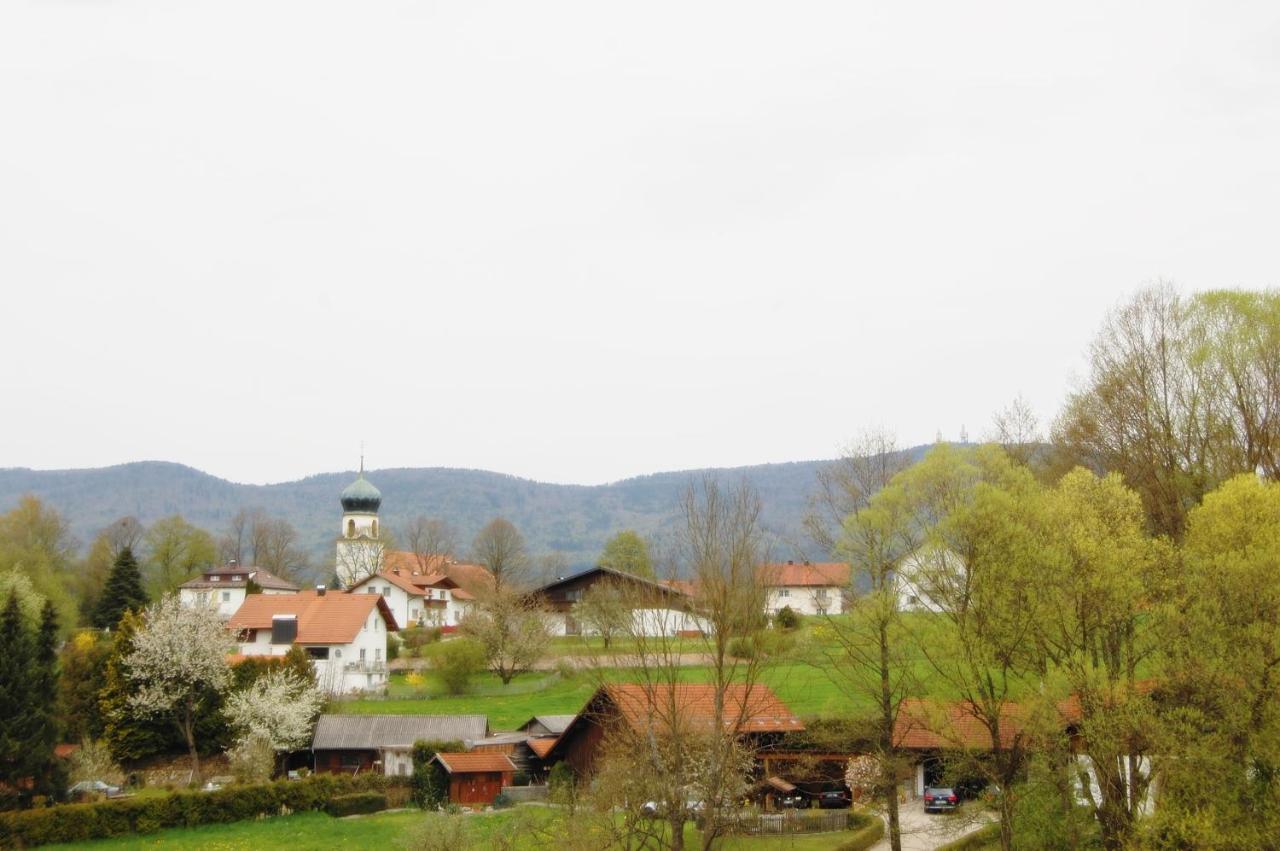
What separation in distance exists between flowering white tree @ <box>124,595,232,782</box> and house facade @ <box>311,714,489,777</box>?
16.4ft

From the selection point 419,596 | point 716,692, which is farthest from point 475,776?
point 419,596

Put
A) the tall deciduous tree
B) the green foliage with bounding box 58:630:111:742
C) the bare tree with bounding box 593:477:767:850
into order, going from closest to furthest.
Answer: the bare tree with bounding box 593:477:767:850 → the green foliage with bounding box 58:630:111:742 → the tall deciduous tree

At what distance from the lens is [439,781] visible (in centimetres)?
3709

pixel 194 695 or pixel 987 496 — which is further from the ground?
pixel 987 496

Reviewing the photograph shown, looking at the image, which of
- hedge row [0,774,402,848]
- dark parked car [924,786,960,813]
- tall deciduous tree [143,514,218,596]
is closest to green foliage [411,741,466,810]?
hedge row [0,774,402,848]

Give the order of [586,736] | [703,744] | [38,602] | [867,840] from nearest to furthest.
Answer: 1. [703,744]
2. [867,840]
3. [586,736]
4. [38,602]

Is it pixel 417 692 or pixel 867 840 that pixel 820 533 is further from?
pixel 417 692

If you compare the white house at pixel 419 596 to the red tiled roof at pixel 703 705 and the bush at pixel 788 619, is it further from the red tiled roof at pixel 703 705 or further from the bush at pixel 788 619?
the red tiled roof at pixel 703 705

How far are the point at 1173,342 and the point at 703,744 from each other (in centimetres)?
2119

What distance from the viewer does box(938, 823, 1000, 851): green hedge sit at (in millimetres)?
29250

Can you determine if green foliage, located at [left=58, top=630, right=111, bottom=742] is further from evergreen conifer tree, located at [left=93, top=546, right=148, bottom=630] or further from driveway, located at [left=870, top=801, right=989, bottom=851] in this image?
driveway, located at [left=870, top=801, right=989, bottom=851]

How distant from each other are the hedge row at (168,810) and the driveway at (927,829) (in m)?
16.6

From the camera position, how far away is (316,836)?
32000 millimetres

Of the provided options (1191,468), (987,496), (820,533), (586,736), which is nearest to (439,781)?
(586,736)
